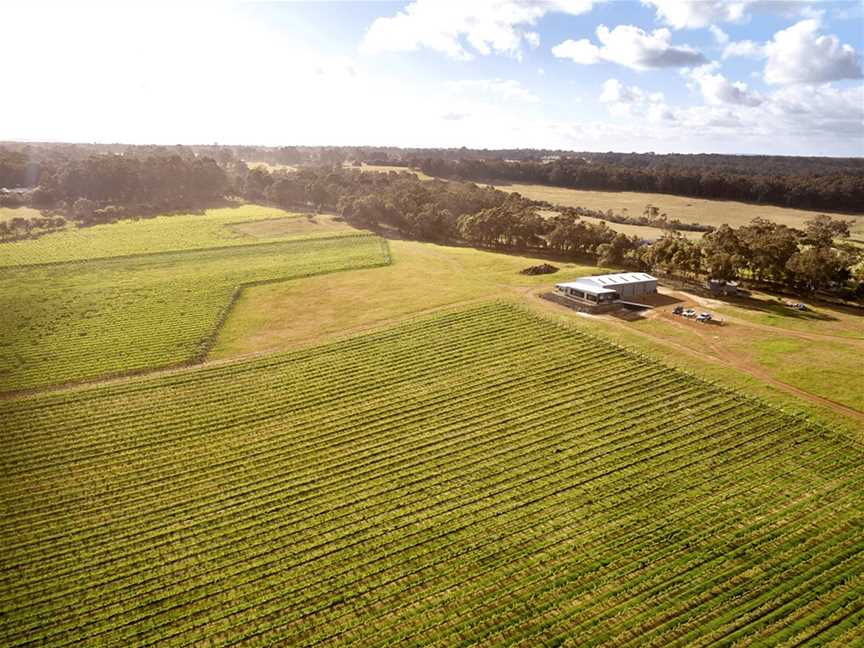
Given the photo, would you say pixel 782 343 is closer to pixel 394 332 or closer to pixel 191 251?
pixel 394 332

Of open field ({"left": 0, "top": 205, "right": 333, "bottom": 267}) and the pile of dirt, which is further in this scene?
open field ({"left": 0, "top": 205, "right": 333, "bottom": 267})

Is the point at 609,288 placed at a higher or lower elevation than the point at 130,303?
higher

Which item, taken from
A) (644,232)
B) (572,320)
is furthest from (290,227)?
(572,320)

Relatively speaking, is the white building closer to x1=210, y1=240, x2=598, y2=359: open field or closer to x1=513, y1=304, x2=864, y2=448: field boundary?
x1=210, y1=240, x2=598, y2=359: open field

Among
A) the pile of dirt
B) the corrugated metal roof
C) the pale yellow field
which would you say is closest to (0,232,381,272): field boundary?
the pile of dirt

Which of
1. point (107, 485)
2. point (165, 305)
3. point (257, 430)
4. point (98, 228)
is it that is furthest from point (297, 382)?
point (98, 228)

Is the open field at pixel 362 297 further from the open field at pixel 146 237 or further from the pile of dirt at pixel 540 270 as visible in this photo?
the open field at pixel 146 237
